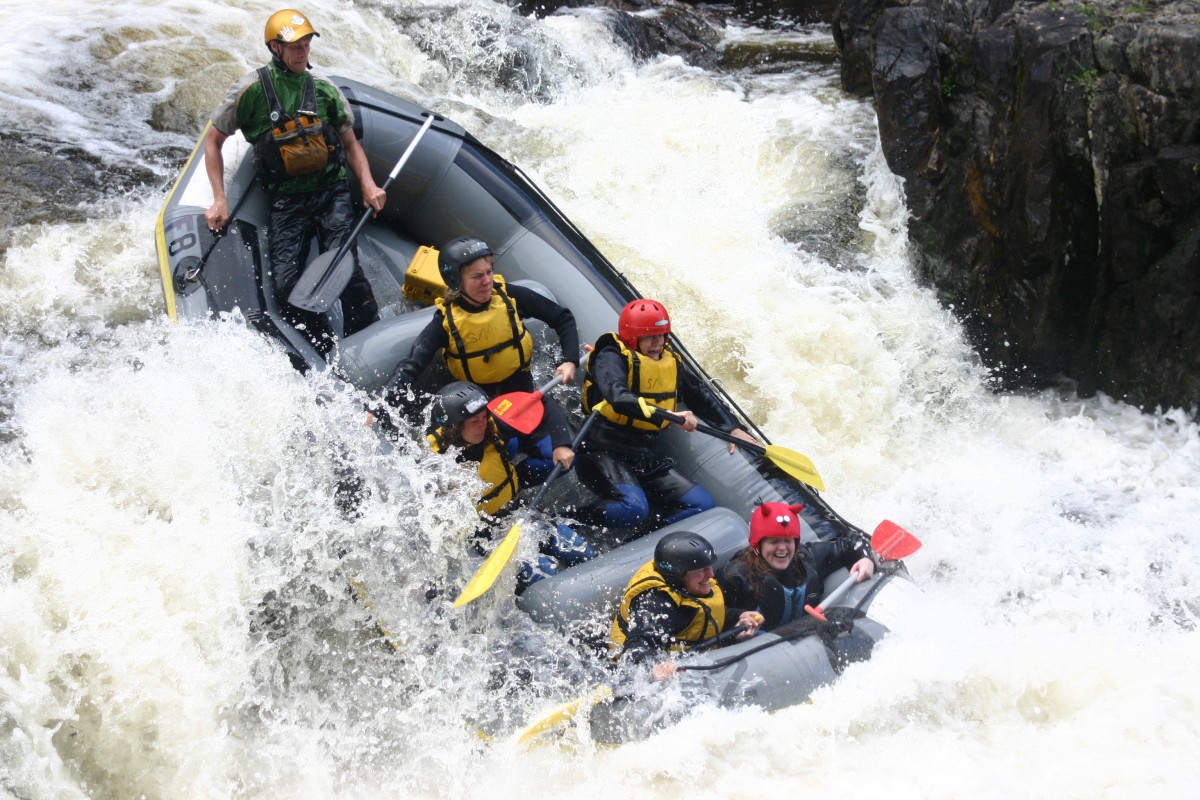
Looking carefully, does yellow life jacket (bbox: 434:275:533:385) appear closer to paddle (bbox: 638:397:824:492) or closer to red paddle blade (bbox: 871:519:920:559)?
paddle (bbox: 638:397:824:492)

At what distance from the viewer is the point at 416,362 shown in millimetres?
4453

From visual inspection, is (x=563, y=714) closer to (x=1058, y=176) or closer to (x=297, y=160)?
(x=297, y=160)

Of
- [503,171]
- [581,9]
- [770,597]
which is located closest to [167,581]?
[770,597]

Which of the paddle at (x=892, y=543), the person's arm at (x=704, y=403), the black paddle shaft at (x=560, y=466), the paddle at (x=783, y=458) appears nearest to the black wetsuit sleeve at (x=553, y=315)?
the black paddle shaft at (x=560, y=466)

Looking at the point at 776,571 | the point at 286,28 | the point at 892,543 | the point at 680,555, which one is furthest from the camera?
the point at 286,28

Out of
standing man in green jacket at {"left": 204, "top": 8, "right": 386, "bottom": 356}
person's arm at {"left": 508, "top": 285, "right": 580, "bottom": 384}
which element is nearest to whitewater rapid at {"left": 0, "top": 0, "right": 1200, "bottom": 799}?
standing man in green jacket at {"left": 204, "top": 8, "right": 386, "bottom": 356}

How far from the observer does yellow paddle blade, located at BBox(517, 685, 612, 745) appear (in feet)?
11.9

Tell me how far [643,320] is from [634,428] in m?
0.46

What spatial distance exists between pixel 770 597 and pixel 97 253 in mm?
4527

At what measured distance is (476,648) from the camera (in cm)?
389

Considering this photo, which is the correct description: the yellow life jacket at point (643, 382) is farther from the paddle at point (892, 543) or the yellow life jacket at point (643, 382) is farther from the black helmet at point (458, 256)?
the paddle at point (892, 543)

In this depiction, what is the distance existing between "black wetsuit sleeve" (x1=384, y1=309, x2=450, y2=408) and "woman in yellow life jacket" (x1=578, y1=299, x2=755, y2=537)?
63cm

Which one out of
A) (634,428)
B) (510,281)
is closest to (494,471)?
(634,428)

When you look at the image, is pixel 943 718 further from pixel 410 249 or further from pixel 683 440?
pixel 410 249
